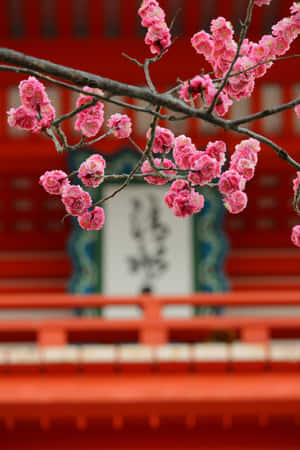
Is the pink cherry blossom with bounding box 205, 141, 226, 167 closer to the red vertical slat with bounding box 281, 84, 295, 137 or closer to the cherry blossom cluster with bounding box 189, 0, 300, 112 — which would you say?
the cherry blossom cluster with bounding box 189, 0, 300, 112

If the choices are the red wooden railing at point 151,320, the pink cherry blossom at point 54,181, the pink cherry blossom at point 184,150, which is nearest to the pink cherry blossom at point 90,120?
the pink cherry blossom at point 54,181

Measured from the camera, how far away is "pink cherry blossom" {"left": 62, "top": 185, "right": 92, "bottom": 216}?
2.01 meters

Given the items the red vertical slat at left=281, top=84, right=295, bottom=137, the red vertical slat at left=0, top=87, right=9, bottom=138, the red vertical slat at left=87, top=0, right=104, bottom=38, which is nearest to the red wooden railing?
the red vertical slat at left=281, top=84, right=295, bottom=137

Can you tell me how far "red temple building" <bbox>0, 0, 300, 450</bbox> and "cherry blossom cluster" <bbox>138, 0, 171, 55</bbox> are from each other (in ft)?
4.35

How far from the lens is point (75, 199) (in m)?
2.03

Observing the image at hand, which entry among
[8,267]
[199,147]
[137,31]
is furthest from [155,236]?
[137,31]

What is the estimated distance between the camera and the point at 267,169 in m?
6.20

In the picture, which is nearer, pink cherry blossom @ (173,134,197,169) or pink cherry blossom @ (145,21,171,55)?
pink cherry blossom @ (145,21,171,55)

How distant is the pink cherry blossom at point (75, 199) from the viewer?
6.59 ft

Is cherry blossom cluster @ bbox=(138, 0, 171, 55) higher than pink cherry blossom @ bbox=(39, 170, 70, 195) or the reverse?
higher

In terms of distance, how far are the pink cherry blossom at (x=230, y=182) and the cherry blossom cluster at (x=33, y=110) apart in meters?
0.59

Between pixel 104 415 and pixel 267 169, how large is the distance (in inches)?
126

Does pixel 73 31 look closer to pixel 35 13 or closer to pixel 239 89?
pixel 35 13

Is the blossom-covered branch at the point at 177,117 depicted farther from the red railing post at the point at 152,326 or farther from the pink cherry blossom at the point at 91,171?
the red railing post at the point at 152,326
